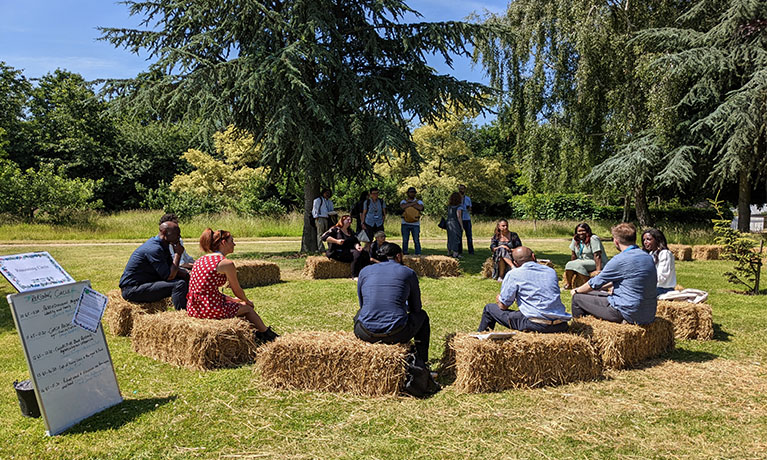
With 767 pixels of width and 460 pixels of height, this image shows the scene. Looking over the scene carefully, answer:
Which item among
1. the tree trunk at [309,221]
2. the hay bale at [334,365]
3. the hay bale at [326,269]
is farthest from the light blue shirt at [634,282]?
the tree trunk at [309,221]

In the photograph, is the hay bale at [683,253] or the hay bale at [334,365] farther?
the hay bale at [683,253]

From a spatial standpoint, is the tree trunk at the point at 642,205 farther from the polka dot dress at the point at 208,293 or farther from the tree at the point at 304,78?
the polka dot dress at the point at 208,293

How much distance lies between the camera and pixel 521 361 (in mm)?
4711

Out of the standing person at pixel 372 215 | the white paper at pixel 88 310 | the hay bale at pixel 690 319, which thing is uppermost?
the standing person at pixel 372 215

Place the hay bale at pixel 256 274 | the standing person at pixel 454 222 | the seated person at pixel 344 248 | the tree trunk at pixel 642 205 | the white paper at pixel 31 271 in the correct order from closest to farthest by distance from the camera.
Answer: the white paper at pixel 31 271 → the hay bale at pixel 256 274 → the seated person at pixel 344 248 → the standing person at pixel 454 222 → the tree trunk at pixel 642 205

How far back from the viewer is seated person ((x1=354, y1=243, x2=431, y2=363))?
4766 millimetres

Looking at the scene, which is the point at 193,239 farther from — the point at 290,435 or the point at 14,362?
the point at 290,435

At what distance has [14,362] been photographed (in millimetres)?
5562

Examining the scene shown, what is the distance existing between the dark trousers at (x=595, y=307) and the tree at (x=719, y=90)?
16303 mm

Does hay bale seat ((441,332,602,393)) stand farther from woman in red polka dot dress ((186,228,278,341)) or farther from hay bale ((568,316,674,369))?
woman in red polka dot dress ((186,228,278,341))

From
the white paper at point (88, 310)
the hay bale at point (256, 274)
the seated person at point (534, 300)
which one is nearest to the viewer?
the white paper at point (88, 310)

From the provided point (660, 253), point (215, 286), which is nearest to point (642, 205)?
point (660, 253)

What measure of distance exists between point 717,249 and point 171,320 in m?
16.7

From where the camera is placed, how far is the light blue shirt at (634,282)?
550 centimetres
